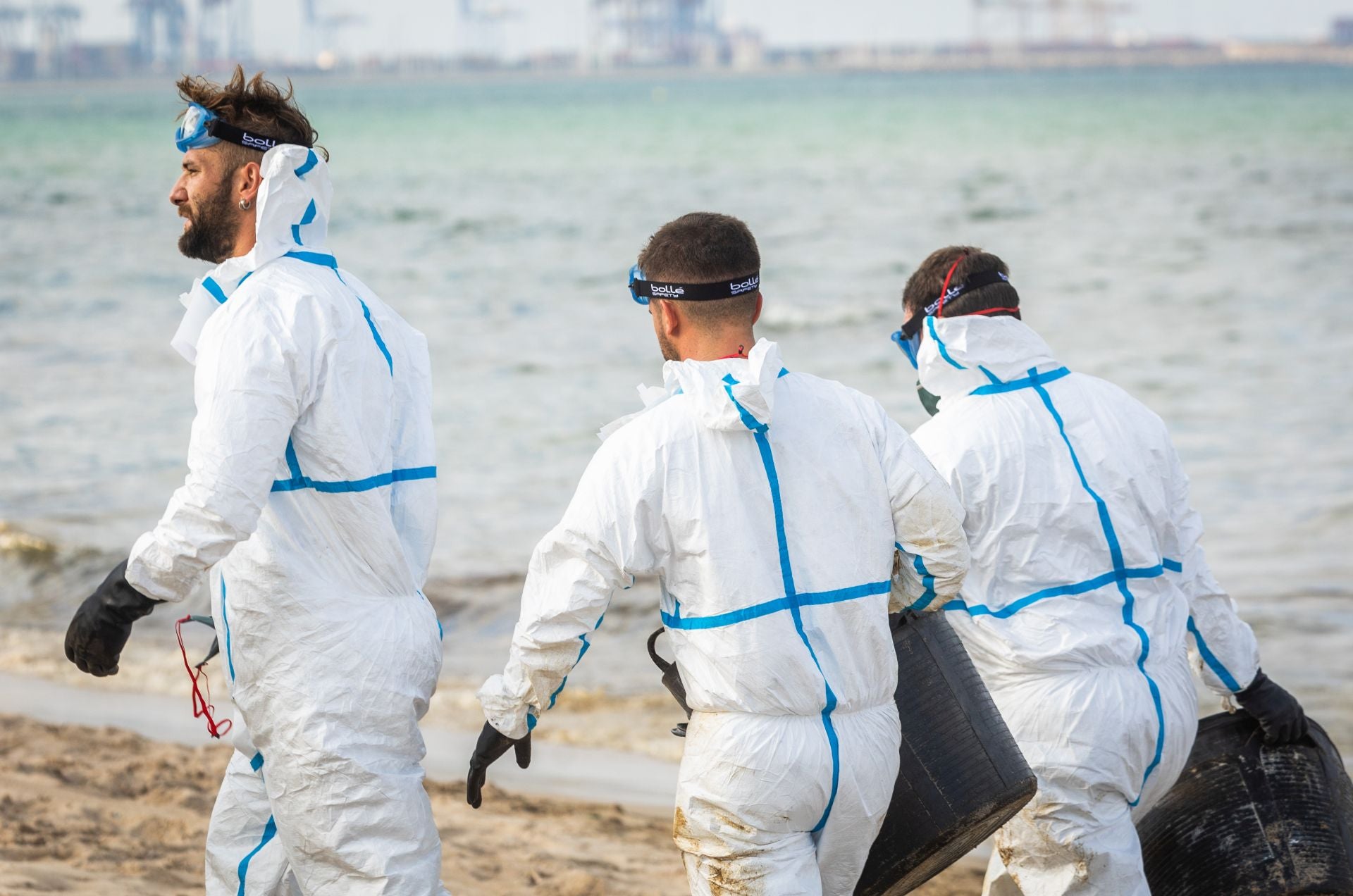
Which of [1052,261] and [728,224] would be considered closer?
[728,224]

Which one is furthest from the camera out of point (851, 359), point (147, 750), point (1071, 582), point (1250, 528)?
point (851, 359)

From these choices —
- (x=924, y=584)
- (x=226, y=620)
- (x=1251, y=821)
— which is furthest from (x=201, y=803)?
(x=1251, y=821)

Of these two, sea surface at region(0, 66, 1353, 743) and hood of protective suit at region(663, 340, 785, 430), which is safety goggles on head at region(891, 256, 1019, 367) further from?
sea surface at region(0, 66, 1353, 743)

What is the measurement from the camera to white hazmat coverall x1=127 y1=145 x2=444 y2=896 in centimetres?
295

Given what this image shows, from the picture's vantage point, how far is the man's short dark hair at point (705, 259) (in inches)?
107

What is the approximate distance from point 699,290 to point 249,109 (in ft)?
3.95

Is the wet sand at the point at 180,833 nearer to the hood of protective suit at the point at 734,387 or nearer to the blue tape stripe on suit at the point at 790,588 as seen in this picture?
the blue tape stripe on suit at the point at 790,588

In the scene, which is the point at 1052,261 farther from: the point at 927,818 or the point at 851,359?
the point at 927,818

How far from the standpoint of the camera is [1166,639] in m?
3.30

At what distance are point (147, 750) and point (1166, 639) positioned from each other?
13.1ft

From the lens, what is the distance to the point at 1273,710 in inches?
138

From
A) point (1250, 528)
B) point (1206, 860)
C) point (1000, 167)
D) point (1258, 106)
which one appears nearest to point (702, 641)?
point (1206, 860)

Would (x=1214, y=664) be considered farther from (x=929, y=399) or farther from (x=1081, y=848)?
(x=929, y=399)

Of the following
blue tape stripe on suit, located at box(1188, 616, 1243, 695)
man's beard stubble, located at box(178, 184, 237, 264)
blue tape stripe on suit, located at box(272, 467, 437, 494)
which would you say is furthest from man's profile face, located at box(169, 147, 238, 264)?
blue tape stripe on suit, located at box(1188, 616, 1243, 695)
